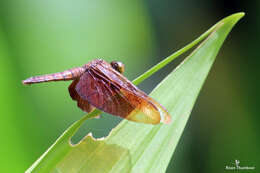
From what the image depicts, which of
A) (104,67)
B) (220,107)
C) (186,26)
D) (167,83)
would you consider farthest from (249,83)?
(167,83)

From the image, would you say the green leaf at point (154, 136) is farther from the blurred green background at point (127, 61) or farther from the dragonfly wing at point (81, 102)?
the blurred green background at point (127, 61)

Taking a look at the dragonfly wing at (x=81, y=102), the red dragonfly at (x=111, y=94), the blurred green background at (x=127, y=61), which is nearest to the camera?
the red dragonfly at (x=111, y=94)

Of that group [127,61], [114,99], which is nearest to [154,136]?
[114,99]

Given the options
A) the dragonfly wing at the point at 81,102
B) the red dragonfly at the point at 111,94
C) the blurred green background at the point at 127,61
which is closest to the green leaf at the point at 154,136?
the red dragonfly at the point at 111,94

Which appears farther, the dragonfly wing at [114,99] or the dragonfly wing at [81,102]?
the dragonfly wing at [81,102]

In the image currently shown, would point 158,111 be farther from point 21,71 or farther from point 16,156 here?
point 21,71
